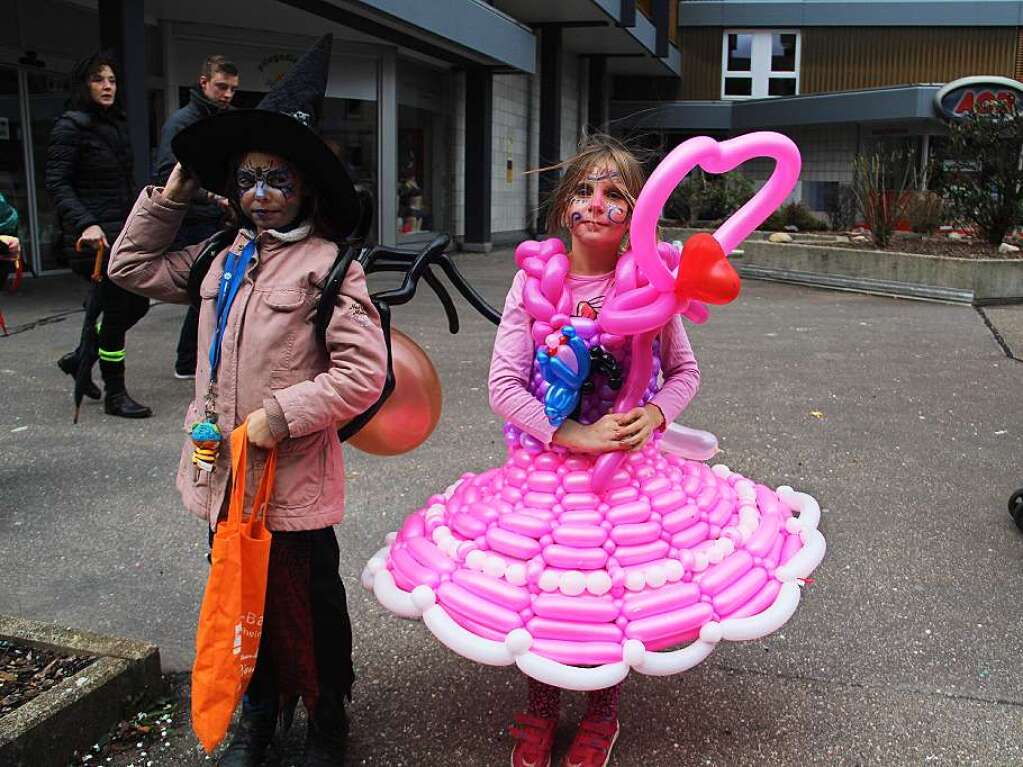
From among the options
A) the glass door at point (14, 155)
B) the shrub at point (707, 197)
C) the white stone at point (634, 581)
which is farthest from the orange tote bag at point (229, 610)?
the shrub at point (707, 197)

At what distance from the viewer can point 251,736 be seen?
261 centimetres

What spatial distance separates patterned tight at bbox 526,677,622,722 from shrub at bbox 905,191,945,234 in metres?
13.2

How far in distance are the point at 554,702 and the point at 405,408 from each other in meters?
0.87

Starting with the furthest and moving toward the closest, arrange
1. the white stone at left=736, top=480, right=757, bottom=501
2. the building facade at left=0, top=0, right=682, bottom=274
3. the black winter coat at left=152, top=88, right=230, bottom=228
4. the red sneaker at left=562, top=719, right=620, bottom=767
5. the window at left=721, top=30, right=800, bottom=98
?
the window at left=721, top=30, right=800, bottom=98
the building facade at left=0, top=0, right=682, bottom=274
the black winter coat at left=152, top=88, right=230, bottom=228
the white stone at left=736, top=480, right=757, bottom=501
the red sneaker at left=562, top=719, right=620, bottom=767

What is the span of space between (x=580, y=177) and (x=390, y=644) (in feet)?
5.48

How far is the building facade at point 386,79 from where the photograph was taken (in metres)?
11.3

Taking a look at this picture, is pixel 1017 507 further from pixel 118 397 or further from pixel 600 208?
pixel 118 397

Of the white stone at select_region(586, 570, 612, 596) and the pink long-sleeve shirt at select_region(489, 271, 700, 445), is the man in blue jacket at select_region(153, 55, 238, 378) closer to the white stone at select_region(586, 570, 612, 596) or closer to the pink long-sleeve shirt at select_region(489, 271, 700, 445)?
the pink long-sleeve shirt at select_region(489, 271, 700, 445)

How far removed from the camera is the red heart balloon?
2.29 metres

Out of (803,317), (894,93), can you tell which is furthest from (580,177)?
(894,93)

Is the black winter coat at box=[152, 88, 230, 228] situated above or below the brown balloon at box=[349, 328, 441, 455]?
above

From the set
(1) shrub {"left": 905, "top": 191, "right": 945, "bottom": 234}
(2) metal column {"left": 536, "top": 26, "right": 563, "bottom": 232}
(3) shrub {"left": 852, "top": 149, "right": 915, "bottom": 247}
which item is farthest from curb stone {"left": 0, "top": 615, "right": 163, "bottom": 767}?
(2) metal column {"left": 536, "top": 26, "right": 563, "bottom": 232}

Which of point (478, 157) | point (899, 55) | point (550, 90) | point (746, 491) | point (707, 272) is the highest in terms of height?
point (899, 55)

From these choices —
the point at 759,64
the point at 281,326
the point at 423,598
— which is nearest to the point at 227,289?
the point at 281,326
